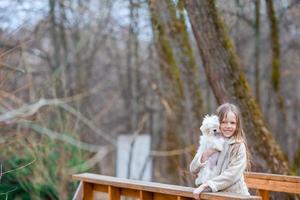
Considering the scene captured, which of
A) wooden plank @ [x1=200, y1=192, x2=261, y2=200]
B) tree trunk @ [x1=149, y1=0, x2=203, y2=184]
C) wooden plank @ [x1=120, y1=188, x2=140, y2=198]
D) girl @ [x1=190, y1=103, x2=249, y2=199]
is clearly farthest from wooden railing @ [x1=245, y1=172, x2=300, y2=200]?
tree trunk @ [x1=149, y1=0, x2=203, y2=184]

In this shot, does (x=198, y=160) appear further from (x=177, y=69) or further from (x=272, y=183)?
(x=177, y=69)

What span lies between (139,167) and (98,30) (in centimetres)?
687

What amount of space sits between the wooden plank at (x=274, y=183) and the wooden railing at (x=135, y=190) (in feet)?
4.67

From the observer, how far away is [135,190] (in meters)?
6.50

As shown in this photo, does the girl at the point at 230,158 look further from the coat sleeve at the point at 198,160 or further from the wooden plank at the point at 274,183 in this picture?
the wooden plank at the point at 274,183

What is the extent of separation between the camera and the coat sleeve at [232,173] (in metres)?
5.58

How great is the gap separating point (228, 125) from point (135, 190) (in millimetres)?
1212

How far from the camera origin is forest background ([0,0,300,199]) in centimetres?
931

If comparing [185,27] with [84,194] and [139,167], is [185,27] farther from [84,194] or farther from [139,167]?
[84,194]

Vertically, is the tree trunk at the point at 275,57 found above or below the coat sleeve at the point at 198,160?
above

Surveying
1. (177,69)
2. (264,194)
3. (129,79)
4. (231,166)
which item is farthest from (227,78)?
(129,79)

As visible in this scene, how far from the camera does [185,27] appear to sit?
13.6 meters

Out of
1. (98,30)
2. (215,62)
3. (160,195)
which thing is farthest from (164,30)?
(160,195)

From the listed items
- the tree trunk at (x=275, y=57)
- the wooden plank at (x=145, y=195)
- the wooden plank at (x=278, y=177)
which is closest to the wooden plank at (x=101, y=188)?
the wooden plank at (x=145, y=195)
